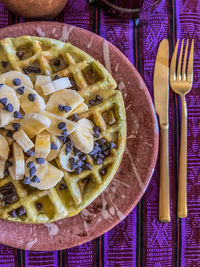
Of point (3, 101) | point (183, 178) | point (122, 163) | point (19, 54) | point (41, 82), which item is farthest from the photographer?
point (183, 178)

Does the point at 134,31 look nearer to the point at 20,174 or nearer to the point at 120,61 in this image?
the point at 120,61

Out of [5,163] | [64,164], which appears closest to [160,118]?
[64,164]

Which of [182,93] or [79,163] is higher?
[182,93]

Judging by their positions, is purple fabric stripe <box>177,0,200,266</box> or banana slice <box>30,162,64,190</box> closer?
banana slice <box>30,162,64,190</box>

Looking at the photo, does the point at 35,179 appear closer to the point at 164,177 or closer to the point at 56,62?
the point at 56,62

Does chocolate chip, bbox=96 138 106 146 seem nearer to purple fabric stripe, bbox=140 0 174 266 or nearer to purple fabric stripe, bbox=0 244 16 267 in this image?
purple fabric stripe, bbox=140 0 174 266

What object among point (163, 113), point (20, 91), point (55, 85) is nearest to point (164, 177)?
point (163, 113)

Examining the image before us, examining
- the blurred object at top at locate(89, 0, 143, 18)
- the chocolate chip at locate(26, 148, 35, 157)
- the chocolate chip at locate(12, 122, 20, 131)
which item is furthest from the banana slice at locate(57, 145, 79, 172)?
the blurred object at top at locate(89, 0, 143, 18)
